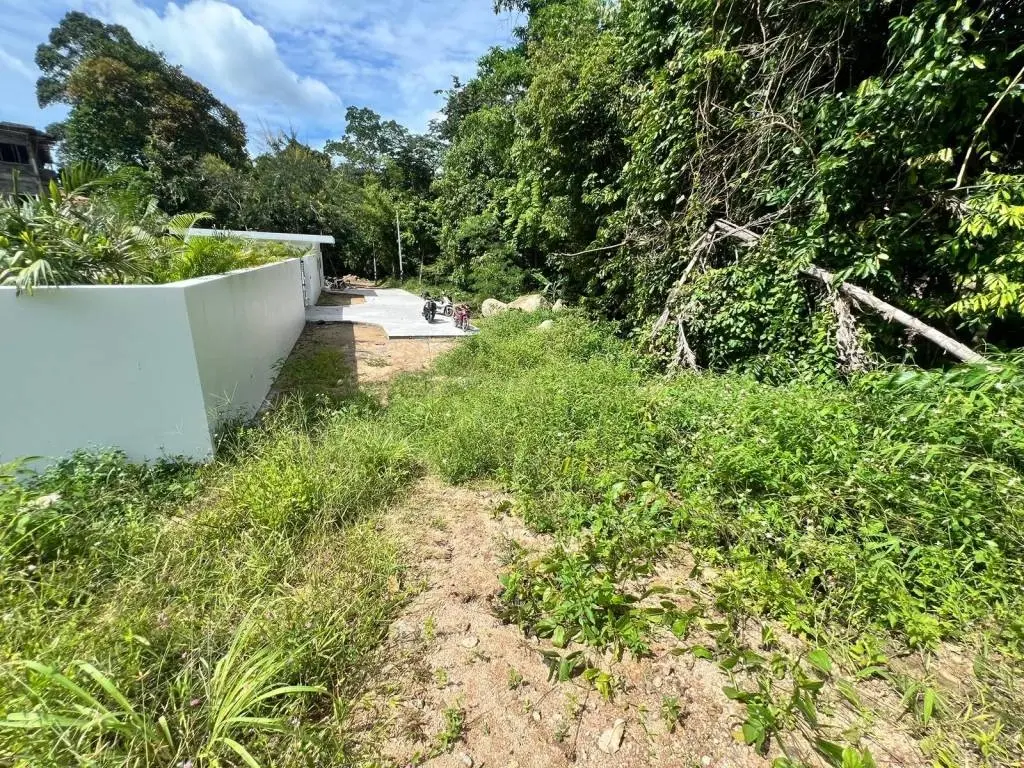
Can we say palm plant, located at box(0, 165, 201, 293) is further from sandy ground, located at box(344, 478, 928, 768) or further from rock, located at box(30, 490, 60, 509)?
sandy ground, located at box(344, 478, 928, 768)

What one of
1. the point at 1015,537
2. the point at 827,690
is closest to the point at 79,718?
the point at 827,690

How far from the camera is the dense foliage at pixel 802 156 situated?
9.39 feet

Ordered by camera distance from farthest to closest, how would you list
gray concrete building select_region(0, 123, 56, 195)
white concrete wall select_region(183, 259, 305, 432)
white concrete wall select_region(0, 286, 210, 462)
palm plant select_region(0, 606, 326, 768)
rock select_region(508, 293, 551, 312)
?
gray concrete building select_region(0, 123, 56, 195), rock select_region(508, 293, 551, 312), white concrete wall select_region(183, 259, 305, 432), white concrete wall select_region(0, 286, 210, 462), palm plant select_region(0, 606, 326, 768)

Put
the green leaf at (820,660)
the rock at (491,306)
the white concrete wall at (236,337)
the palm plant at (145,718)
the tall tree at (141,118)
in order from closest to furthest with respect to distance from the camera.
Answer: the palm plant at (145,718) → the green leaf at (820,660) → the white concrete wall at (236,337) → the rock at (491,306) → the tall tree at (141,118)

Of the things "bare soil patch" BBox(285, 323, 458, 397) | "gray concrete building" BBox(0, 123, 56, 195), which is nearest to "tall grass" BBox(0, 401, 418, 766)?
"bare soil patch" BBox(285, 323, 458, 397)

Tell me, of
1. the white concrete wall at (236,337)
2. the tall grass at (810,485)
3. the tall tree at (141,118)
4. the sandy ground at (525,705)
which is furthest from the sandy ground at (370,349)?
the tall tree at (141,118)

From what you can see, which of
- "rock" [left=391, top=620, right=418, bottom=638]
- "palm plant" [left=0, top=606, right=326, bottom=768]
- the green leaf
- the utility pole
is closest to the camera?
"palm plant" [left=0, top=606, right=326, bottom=768]

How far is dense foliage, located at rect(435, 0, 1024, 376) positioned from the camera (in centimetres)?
286

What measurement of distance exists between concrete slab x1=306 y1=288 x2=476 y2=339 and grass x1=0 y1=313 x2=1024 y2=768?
6.30 meters

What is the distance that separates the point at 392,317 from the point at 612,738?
1092cm

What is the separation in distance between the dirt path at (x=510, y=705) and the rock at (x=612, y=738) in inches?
0.4

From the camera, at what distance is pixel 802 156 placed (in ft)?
12.9

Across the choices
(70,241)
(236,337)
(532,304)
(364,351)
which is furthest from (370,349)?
(70,241)

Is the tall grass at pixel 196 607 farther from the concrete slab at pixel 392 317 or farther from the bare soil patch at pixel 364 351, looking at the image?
the concrete slab at pixel 392 317
